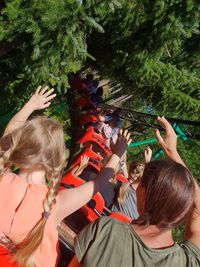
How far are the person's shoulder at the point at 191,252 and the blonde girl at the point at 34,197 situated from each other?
471 millimetres

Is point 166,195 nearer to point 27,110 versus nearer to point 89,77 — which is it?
point 27,110

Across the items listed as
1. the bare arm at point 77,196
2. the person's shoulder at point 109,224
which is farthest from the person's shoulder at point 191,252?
the bare arm at point 77,196

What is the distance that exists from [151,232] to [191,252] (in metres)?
0.17

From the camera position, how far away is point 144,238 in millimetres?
1486

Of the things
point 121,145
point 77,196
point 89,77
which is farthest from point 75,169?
point 77,196

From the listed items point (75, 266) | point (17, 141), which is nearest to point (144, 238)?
point (75, 266)

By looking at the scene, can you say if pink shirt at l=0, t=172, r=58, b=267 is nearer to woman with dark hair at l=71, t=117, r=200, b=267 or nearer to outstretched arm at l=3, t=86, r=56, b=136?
woman with dark hair at l=71, t=117, r=200, b=267

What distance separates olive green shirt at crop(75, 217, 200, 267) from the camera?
1431mm

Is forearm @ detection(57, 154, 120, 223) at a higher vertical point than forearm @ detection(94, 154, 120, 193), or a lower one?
higher

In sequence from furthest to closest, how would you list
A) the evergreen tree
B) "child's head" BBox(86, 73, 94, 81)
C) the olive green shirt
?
"child's head" BBox(86, 73, 94, 81) → the evergreen tree → the olive green shirt

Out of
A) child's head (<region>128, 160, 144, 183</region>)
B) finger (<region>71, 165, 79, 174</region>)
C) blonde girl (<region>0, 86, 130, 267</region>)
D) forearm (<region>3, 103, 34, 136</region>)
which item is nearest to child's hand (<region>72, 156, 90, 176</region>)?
finger (<region>71, 165, 79, 174</region>)

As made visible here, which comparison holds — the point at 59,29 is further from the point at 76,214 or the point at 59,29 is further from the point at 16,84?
the point at 76,214

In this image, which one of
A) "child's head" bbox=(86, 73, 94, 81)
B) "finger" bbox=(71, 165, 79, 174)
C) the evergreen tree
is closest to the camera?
the evergreen tree

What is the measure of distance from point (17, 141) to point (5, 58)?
1.69 m
